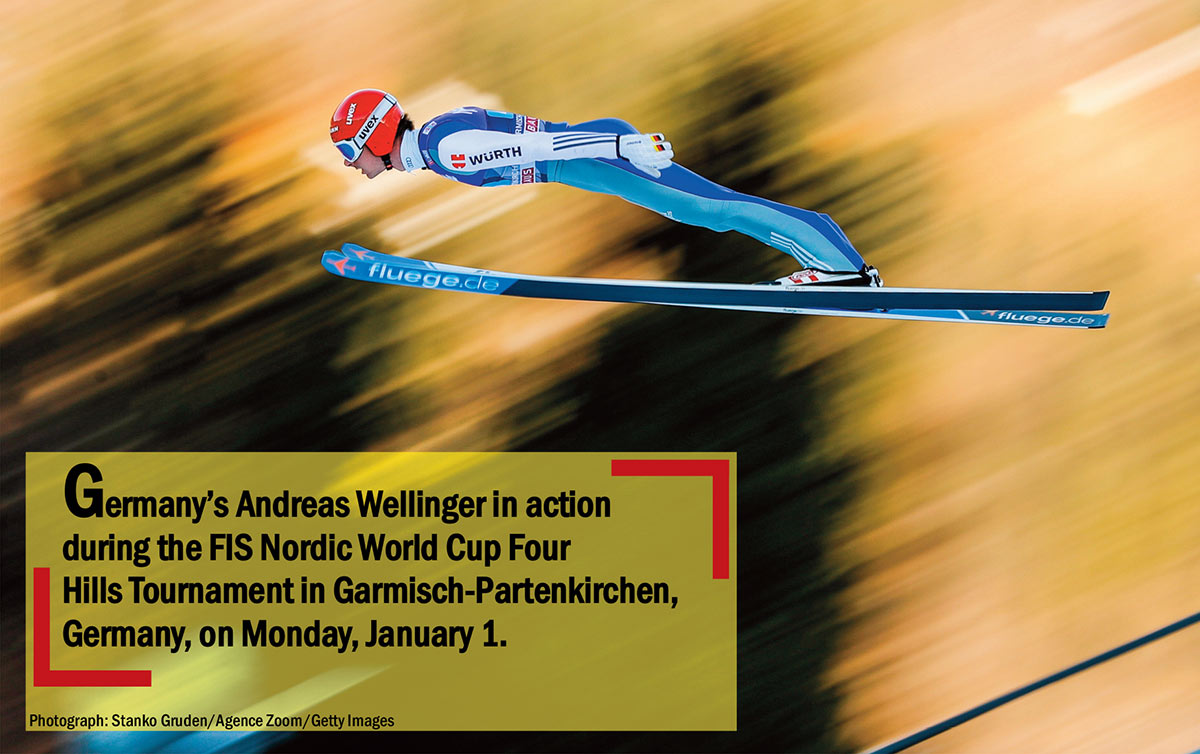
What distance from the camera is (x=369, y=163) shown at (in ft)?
8.48

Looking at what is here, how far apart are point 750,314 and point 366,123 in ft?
4.21

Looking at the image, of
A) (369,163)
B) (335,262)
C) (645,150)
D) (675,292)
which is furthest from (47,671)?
(645,150)

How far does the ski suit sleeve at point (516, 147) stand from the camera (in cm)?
244

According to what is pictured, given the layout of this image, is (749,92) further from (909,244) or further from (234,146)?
(234,146)

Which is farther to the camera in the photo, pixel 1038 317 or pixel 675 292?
pixel 1038 317

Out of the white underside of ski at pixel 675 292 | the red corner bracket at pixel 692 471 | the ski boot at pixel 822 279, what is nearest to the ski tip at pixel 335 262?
the white underside of ski at pixel 675 292

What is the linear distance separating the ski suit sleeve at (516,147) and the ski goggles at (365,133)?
0.80ft

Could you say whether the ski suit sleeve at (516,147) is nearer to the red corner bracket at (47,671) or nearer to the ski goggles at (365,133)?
the ski goggles at (365,133)

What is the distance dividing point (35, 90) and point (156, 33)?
1.31 ft

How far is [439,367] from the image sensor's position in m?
Result: 2.64

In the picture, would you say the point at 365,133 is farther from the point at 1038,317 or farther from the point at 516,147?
the point at 1038,317
